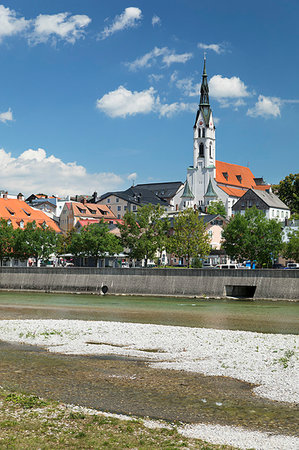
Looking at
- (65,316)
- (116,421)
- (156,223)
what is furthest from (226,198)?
(116,421)

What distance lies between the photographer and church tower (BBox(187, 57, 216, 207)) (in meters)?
189

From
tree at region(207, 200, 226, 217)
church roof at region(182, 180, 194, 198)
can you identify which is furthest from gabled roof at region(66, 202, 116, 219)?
church roof at region(182, 180, 194, 198)

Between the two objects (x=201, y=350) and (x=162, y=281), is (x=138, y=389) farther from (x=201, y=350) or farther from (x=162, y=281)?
(x=162, y=281)

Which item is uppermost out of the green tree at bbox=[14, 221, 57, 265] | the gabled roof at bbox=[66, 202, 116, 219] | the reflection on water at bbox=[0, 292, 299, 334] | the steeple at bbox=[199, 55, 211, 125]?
the steeple at bbox=[199, 55, 211, 125]

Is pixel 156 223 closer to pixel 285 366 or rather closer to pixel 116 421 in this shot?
pixel 285 366

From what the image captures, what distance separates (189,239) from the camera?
9219cm

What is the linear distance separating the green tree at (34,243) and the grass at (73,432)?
81.6m

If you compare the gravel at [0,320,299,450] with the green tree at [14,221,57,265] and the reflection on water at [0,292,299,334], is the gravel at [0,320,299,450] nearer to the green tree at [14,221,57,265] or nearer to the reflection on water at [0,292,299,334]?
the reflection on water at [0,292,299,334]

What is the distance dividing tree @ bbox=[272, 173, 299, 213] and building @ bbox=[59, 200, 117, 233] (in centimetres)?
4822

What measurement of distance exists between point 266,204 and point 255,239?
59.9 meters

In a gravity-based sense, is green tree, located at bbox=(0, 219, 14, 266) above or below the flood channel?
above

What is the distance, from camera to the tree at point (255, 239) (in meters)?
85.5

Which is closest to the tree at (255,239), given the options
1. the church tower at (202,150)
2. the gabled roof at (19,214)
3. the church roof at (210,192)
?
the gabled roof at (19,214)

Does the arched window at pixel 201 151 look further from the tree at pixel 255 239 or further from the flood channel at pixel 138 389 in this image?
the flood channel at pixel 138 389
